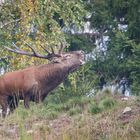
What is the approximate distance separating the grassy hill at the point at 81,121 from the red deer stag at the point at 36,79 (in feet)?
7.11

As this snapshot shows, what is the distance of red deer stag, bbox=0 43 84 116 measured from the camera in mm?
14602

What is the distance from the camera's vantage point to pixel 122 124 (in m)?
9.80

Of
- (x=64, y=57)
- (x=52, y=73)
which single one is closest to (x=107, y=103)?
(x=52, y=73)

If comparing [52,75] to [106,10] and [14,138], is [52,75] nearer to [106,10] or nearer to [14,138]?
[14,138]

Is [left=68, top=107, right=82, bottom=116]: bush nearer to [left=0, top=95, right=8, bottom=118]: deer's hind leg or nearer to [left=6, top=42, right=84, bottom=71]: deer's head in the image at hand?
[left=0, top=95, right=8, bottom=118]: deer's hind leg


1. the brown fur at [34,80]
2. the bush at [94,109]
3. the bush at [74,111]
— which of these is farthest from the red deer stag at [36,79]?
the bush at [94,109]

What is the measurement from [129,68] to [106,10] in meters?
2.81

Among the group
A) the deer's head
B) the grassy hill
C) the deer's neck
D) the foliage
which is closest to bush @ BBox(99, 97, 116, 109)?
the grassy hill

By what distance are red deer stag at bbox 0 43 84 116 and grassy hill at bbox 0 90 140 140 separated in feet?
7.11

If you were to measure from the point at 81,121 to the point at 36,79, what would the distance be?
5.10 m

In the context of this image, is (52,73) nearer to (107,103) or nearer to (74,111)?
(74,111)

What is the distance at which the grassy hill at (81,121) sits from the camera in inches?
359

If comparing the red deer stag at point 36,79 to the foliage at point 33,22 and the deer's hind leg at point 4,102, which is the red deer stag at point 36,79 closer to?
the deer's hind leg at point 4,102

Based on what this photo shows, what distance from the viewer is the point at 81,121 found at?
33.0ft
